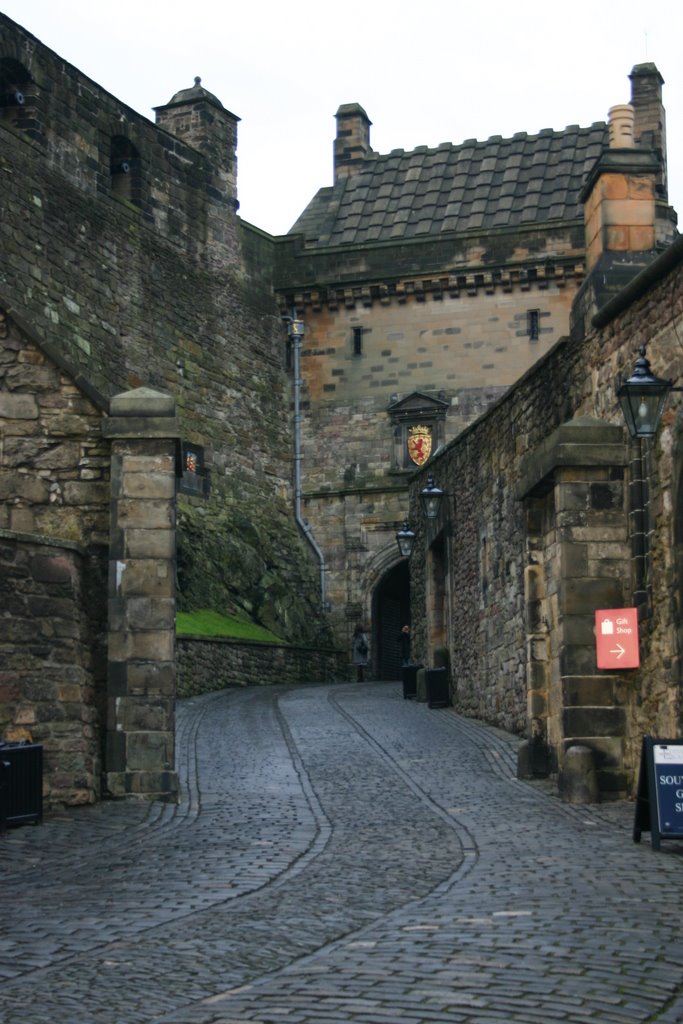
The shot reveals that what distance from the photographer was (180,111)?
41.0 m

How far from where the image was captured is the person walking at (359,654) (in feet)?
128

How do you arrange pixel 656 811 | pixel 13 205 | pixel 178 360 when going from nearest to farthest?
pixel 656 811
pixel 13 205
pixel 178 360

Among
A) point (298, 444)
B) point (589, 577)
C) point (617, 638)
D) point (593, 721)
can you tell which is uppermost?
point (298, 444)

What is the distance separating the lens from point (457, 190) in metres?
44.4

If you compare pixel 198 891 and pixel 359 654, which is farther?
pixel 359 654

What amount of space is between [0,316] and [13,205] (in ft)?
55.5

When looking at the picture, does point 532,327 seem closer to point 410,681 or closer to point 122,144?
point 122,144

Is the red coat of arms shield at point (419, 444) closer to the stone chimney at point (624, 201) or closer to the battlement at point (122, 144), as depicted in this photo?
the battlement at point (122, 144)

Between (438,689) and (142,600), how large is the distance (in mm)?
10528

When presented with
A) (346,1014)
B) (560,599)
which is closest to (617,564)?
(560,599)

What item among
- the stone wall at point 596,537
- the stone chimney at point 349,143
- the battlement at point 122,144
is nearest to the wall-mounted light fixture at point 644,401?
the stone wall at point 596,537

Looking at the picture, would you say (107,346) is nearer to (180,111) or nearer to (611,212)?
(180,111)

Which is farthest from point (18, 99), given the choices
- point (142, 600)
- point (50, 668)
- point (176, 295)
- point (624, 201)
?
point (50, 668)

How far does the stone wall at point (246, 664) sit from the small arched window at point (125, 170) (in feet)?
32.8
